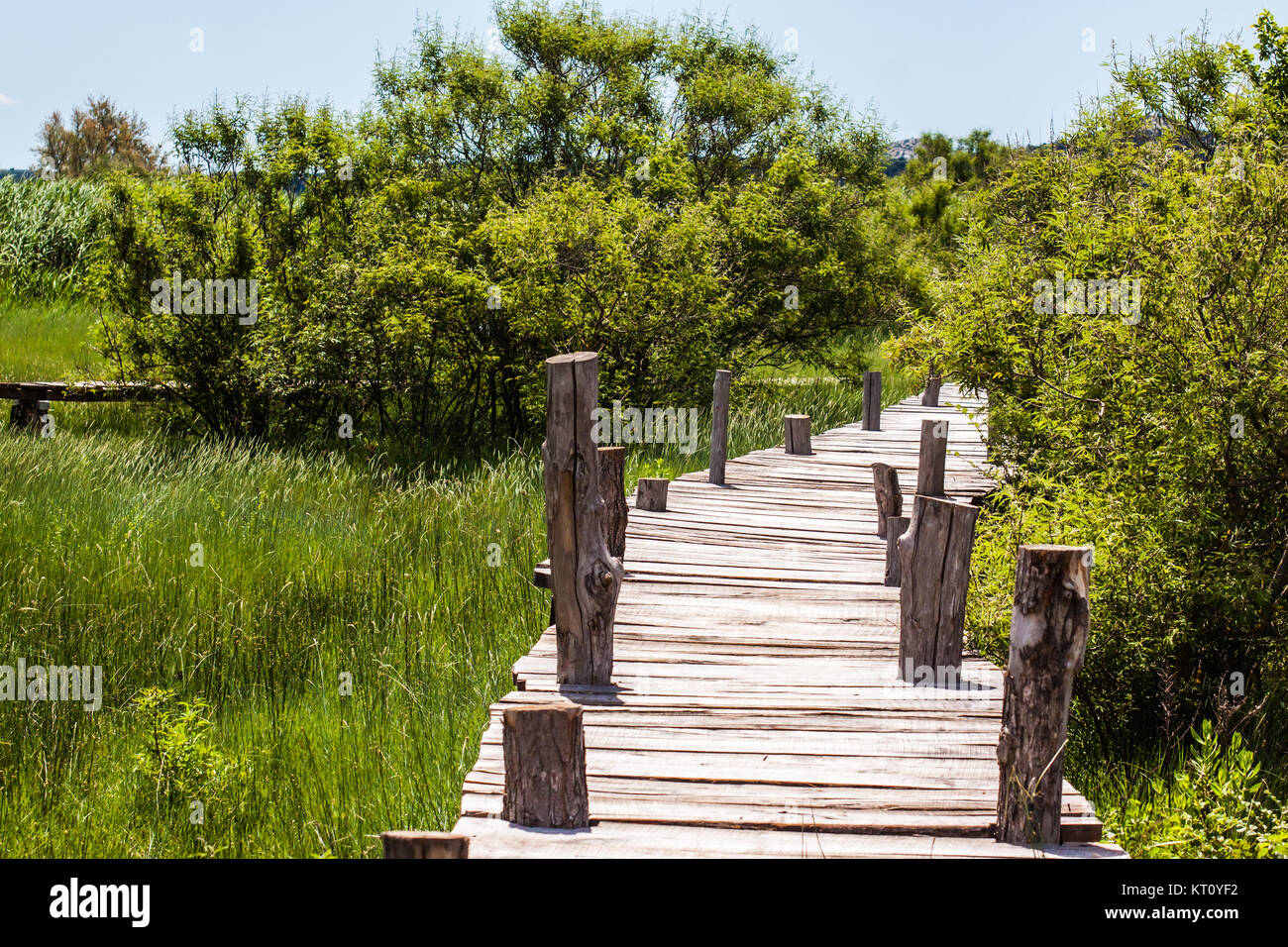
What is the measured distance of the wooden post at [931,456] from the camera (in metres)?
7.91

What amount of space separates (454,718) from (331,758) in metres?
0.67

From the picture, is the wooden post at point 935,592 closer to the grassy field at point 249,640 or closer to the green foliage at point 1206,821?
the green foliage at point 1206,821

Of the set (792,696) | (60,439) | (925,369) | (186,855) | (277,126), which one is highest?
(277,126)

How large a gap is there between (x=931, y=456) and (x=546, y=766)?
16.2ft

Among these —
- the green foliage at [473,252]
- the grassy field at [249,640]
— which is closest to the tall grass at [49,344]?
the green foliage at [473,252]

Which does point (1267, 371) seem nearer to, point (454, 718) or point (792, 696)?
point (792, 696)

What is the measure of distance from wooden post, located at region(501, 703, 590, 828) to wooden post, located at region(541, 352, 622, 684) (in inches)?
52.0

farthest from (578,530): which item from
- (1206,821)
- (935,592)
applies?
(1206,821)

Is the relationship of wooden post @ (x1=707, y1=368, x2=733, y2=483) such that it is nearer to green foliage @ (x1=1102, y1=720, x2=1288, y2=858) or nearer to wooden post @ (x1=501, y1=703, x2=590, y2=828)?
green foliage @ (x1=1102, y1=720, x2=1288, y2=858)

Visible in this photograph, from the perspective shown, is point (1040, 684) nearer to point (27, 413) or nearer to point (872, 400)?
point (872, 400)

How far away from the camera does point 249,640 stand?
7.54 m

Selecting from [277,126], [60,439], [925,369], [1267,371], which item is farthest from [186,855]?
[277,126]
